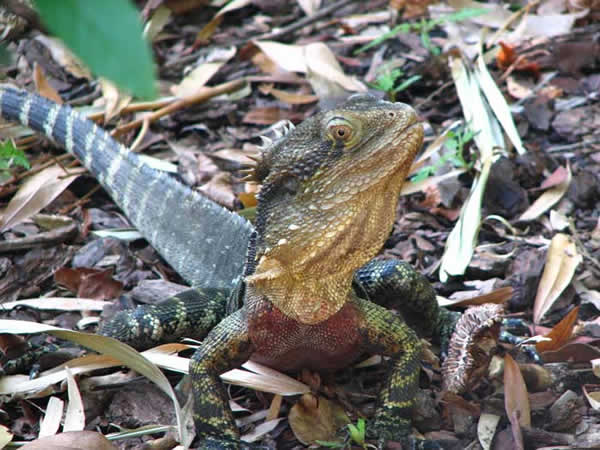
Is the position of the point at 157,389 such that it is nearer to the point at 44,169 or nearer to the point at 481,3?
the point at 44,169

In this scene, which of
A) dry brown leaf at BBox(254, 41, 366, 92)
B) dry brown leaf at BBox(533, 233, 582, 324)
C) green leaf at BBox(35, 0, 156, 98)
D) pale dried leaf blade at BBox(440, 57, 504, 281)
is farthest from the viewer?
dry brown leaf at BBox(254, 41, 366, 92)

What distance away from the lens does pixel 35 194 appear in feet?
16.8

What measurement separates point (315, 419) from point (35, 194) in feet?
9.11

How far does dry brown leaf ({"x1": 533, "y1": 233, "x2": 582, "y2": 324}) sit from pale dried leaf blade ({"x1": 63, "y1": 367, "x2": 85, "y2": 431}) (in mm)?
2324

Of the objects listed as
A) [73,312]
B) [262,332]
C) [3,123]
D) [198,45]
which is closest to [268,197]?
[262,332]

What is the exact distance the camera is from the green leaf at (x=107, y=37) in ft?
2.54

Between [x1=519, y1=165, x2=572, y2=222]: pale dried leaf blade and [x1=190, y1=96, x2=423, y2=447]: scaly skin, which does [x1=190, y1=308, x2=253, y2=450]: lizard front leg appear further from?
[x1=519, y1=165, x2=572, y2=222]: pale dried leaf blade

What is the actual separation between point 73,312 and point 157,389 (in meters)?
0.91

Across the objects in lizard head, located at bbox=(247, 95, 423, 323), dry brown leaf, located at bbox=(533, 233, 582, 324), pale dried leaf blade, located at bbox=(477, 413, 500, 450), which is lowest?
dry brown leaf, located at bbox=(533, 233, 582, 324)

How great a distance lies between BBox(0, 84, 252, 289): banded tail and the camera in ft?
14.8

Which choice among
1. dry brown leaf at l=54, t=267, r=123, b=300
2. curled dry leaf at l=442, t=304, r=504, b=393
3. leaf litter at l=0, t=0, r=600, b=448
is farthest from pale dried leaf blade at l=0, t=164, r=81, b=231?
curled dry leaf at l=442, t=304, r=504, b=393

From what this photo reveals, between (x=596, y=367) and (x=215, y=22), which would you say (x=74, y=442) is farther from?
(x=215, y=22)

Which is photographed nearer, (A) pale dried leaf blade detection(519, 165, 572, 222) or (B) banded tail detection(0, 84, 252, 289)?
(B) banded tail detection(0, 84, 252, 289)

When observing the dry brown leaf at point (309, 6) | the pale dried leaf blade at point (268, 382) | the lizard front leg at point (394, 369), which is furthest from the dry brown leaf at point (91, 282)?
the dry brown leaf at point (309, 6)
